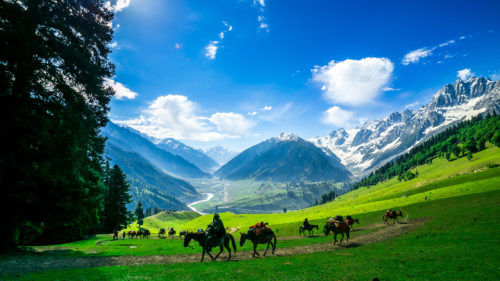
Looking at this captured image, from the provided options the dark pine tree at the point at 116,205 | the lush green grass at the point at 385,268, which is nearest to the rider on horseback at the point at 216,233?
the lush green grass at the point at 385,268

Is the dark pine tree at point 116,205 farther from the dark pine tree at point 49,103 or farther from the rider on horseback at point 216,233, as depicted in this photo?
the rider on horseback at point 216,233

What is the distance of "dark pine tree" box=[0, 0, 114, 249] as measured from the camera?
58.6ft

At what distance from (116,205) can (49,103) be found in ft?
194

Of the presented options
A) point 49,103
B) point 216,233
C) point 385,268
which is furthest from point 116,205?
point 385,268

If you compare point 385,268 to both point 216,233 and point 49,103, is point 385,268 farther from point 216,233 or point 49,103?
point 49,103

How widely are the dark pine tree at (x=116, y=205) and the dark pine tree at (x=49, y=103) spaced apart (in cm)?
4901

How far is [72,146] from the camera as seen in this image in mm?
20000

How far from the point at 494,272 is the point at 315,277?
32.8 feet

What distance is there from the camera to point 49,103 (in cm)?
2069

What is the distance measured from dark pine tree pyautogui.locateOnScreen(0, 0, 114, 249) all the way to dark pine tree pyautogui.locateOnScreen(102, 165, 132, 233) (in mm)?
49009

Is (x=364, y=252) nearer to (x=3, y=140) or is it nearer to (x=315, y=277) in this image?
(x=315, y=277)

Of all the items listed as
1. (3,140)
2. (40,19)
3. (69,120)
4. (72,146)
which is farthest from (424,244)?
(40,19)

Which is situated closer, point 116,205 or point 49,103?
point 49,103

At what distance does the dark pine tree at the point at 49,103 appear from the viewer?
17.9 metres
